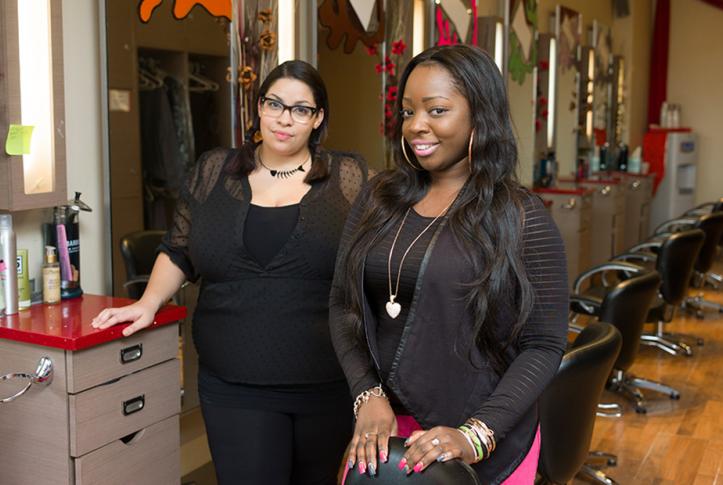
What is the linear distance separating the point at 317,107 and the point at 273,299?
459 millimetres

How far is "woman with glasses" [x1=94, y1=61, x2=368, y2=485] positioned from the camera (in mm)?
1893

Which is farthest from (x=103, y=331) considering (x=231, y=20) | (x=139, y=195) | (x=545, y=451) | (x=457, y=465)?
(x=231, y=20)

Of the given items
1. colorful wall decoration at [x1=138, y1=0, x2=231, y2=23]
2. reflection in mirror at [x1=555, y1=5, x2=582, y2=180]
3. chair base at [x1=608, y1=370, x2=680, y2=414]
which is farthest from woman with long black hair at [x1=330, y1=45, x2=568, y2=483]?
reflection in mirror at [x1=555, y1=5, x2=582, y2=180]

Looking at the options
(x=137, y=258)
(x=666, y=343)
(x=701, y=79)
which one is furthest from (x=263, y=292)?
(x=701, y=79)

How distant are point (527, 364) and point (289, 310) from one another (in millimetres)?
672

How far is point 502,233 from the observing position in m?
1.38

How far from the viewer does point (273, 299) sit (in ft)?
6.22

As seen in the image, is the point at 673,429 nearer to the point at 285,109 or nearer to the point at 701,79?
the point at 285,109

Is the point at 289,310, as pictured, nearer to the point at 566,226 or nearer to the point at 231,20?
the point at 231,20

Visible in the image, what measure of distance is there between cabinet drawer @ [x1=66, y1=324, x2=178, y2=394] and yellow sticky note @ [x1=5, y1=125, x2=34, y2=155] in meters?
0.55

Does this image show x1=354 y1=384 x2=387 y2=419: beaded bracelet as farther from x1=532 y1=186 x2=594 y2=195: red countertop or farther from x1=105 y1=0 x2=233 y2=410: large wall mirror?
x1=532 y1=186 x2=594 y2=195: red countertop

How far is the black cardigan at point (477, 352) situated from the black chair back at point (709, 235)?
13.0 ft

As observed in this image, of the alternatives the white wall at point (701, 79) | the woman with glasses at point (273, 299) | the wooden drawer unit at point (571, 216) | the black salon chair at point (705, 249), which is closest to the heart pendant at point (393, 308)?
the woman with glasses at point (273, 299)

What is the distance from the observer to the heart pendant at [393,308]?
1.43m
